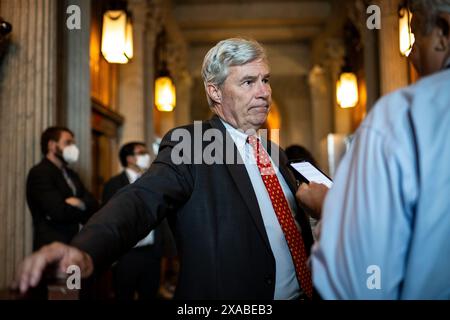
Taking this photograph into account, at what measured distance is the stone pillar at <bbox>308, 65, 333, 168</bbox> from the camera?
46.4 feet

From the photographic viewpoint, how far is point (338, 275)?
104 centimetres

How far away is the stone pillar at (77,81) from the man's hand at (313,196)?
400cm

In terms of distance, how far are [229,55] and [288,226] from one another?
775 mm

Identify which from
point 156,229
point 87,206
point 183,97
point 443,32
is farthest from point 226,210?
point 183,97

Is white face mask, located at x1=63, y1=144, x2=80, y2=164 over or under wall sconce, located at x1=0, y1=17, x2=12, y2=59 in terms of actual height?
under

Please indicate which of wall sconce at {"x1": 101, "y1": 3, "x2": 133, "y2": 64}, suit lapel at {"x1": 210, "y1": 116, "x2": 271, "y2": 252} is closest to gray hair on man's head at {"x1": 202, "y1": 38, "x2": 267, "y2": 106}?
suit lapel at {"x1": 210, "y1": 116, "x2": 271, "y2": 252}

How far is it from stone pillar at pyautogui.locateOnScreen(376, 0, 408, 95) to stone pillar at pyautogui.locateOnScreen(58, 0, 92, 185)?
3.96m

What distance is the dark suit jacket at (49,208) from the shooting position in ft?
12.5

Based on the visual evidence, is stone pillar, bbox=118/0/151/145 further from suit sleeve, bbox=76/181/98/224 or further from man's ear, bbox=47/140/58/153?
man's ear, bbox=47/140/58/153

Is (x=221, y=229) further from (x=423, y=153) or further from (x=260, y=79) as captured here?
(x=423, y=153)

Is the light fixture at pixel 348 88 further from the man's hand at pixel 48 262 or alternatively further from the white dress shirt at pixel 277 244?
the man's hand at pixel 48 262

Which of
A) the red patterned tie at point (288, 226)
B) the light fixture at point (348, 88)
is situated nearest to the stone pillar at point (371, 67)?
the light fixture at point (348, 88)

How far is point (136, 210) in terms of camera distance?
1.55 m

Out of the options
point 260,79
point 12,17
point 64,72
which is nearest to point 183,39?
point 64,72
